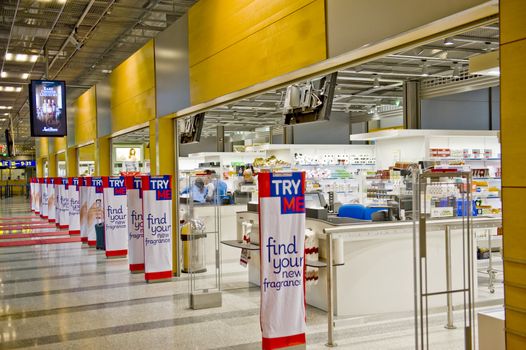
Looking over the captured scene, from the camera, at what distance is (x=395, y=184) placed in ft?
32.0

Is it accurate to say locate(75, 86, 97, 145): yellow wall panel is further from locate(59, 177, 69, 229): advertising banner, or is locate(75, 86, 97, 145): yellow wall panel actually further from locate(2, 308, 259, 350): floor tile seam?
locate(2, 308, 259, 350): floor tile seam

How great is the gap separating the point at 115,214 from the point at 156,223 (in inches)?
104

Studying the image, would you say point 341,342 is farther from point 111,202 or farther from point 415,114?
point 415,114

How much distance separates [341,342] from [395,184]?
495 cm

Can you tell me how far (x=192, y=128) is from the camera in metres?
10.0

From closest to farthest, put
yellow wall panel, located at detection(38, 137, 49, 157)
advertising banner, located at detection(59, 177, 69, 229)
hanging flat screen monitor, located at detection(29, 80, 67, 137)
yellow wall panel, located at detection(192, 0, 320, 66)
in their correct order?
yellow wall panel, located at detection(192, 0, 320, 66) < hanging flat screen monitor, located at detection(29, 80, 67, 137) < advertising banner, located at detection(59, 177, 69, 229) < yellow wall panel, located at detection(38, 137, 49, 157)

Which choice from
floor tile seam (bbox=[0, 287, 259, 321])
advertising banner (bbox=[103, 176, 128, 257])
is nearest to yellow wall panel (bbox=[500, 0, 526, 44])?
floor tile seam (bbox=[0, 287, 259, 321])

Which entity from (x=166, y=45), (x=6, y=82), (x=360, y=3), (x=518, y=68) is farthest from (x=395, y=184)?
(x=6, y=82)

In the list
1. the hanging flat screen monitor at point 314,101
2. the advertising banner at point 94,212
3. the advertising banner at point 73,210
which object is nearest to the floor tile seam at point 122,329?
the hanging flat screen monitor at point 314,101

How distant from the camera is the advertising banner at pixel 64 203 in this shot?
51.1 ft

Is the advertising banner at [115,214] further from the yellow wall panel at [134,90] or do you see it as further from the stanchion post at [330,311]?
the stanchion post at [330,311]

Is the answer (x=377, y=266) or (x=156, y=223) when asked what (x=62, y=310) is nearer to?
(x=156, y=223)

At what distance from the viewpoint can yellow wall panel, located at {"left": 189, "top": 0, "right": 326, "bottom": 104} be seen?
488cm

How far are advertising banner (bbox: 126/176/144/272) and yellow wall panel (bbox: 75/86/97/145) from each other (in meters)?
5.79
